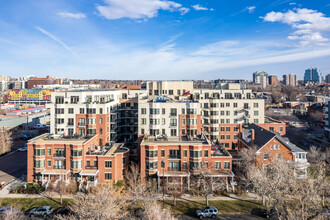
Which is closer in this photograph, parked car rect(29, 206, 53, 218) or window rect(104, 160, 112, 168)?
parked car rect(29, 206, 53, 218)

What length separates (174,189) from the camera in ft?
134

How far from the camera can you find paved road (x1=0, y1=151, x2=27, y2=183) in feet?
163

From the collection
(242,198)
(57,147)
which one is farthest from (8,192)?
(242,198)

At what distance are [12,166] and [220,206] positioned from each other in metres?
52.0

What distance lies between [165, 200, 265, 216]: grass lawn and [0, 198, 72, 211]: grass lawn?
19107 mm

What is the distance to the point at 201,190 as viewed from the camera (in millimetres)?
41188

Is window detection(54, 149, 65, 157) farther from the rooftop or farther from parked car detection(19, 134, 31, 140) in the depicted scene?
parked car detection(19, 134, 31, 140)

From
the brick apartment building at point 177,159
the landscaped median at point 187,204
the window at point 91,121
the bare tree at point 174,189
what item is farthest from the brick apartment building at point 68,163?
the bare tree at point 174,189

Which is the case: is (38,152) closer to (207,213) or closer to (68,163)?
(68,163)

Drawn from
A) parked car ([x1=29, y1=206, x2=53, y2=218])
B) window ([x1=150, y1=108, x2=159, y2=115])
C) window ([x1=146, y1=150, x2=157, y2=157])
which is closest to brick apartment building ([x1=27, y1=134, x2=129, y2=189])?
window ([x1=146, y1=150, x2=157, y2=157])

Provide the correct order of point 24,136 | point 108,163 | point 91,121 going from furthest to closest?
point 24,136 < point 91,121 < point 108,163

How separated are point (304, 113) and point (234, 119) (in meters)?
85.5

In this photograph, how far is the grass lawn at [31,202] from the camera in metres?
37.6

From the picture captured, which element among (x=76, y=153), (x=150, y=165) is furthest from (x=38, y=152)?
(x=150, y=165)
